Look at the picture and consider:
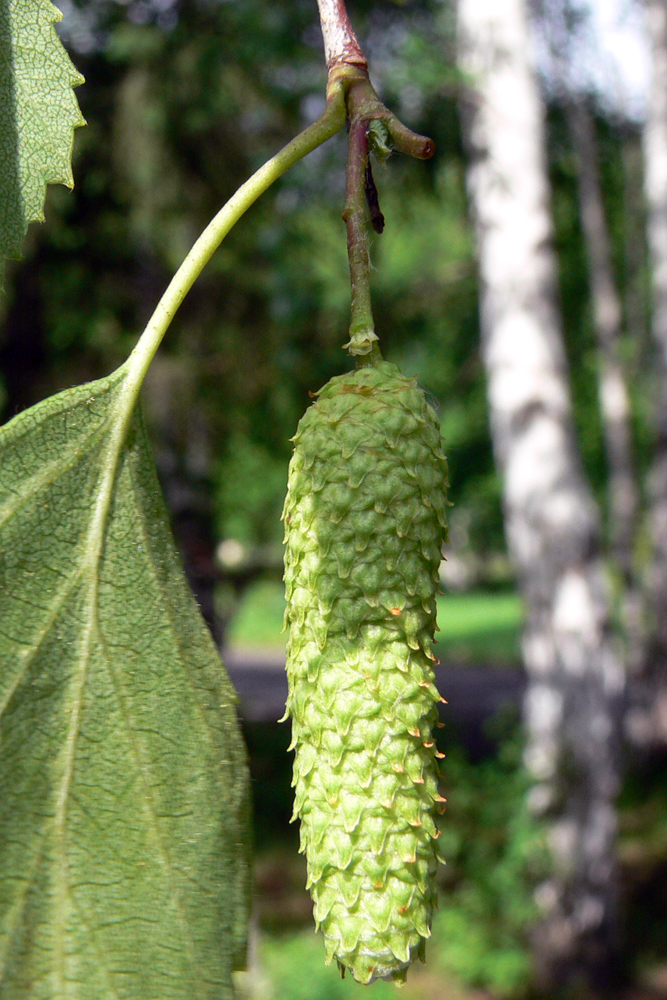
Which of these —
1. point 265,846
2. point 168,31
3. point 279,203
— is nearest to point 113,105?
point 168,31

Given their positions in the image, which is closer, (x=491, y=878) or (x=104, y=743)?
(x=104, y=743)

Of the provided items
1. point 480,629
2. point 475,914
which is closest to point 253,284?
point 475,914

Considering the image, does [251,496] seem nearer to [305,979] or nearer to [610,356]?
[610,356]

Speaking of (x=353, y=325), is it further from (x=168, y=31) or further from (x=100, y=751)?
(x=168, y=31)

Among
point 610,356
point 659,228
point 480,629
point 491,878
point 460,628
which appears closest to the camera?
point 491,878

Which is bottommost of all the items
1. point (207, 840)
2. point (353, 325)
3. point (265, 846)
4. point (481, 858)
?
point (265, 846)

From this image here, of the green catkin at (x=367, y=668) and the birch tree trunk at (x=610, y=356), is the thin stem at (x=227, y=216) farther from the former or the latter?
the birch tree trunk at (x=610, y=356)

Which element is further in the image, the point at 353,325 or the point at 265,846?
the point at 265,846
